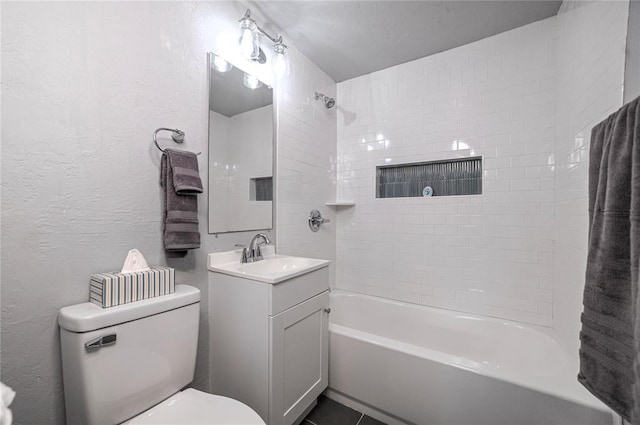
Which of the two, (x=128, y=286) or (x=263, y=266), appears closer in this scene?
(x=128, y=286)

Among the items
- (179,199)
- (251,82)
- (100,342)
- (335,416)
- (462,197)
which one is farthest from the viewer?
(462,197)

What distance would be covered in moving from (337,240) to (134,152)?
6.14 ft

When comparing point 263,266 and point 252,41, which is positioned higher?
point 252,41

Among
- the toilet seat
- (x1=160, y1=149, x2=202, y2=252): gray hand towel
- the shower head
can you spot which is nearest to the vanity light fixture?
the shower head

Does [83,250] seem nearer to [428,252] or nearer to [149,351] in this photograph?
[149,351]

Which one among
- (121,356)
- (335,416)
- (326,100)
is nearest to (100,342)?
(121,356)

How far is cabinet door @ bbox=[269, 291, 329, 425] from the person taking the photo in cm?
129

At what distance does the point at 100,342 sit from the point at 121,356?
0.30 ft

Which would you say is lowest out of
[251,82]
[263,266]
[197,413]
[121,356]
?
[197,413]

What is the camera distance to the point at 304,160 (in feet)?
7.29

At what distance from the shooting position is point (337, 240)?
2676mm

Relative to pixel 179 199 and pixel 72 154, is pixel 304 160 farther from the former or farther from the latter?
pixel 72 154

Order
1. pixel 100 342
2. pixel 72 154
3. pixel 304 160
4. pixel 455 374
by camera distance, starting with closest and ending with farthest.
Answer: pixel 100 342
pixel 72 154
pixel 455 374
pixel 304 160

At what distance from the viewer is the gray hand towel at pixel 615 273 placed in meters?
0.69
